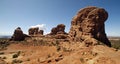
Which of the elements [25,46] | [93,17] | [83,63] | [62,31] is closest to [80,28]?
[93,17]

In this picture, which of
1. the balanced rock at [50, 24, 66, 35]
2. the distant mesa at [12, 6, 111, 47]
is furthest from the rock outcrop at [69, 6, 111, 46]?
the balanced rock at [50, 24, 66, 35]

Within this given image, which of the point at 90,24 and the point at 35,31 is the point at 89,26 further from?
the point at 35,31

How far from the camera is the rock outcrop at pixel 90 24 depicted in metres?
28.4

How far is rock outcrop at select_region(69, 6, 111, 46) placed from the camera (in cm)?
2844

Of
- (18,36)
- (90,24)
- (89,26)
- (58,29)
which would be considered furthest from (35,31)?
(90,24)

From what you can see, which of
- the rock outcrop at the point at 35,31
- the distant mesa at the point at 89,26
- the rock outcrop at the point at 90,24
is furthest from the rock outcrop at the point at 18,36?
the rock outcrop at the point at 90,24

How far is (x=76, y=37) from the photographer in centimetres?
3222

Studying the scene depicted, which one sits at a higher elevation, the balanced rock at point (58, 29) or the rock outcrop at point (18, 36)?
the balanced rock at point (58, 29)

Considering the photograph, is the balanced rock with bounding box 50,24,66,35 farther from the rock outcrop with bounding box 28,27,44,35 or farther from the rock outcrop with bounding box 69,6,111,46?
the rock outcrop with bounding box 69,6,111,46

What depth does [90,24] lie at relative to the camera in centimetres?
2866

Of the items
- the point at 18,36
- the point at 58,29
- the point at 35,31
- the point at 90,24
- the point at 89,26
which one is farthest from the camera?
the point at 35,31

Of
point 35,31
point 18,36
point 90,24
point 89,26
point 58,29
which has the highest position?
point 58,29

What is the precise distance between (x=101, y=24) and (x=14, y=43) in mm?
36305

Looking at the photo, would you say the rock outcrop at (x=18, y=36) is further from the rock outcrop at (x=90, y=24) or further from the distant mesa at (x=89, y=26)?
the rock outcrop at (x=90, y=24)
